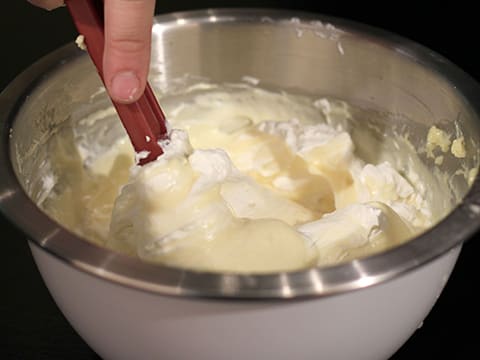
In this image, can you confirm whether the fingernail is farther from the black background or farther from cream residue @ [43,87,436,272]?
the black background

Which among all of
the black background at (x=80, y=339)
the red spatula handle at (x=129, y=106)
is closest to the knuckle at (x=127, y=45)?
the red spatula handle at (x=129, y=106)

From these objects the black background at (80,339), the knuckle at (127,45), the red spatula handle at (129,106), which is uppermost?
the knuckle at (127,45)

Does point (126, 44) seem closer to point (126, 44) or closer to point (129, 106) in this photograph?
point (126, 44)

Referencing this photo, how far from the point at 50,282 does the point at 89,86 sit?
42 cm

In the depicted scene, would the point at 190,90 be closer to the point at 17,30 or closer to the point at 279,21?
the point at 279,21

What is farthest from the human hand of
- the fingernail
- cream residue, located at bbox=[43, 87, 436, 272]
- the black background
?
the black background

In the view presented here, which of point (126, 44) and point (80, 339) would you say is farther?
point (80, 339)

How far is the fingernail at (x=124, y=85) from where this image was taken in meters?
0.69

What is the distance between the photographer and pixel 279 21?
1.08m

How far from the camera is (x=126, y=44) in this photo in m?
0.67

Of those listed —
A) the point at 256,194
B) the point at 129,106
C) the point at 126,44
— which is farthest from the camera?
the point at 256,194

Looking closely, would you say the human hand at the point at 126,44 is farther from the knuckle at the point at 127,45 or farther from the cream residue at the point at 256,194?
the cream residue at the point at 256,194

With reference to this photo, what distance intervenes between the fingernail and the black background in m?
0.33

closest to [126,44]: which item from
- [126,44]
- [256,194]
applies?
[126,44]
